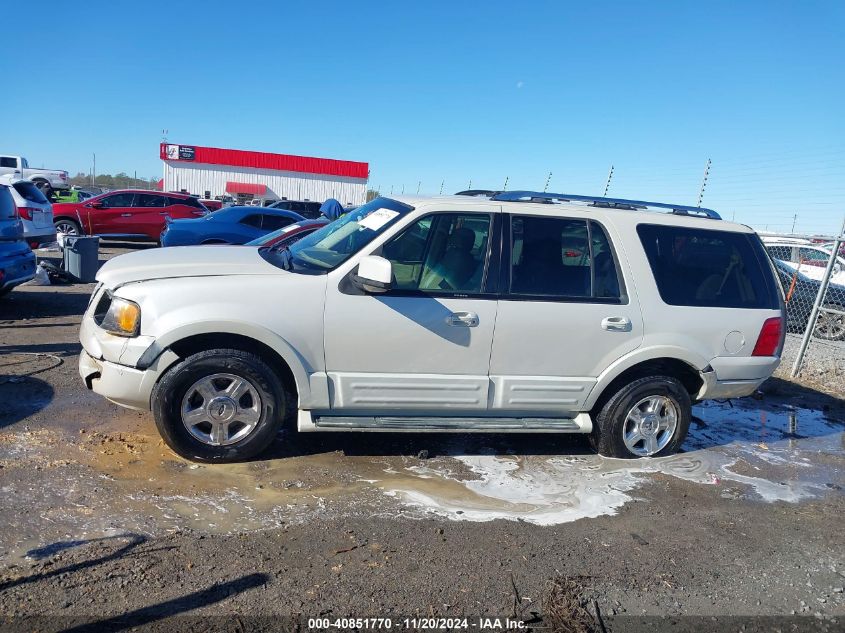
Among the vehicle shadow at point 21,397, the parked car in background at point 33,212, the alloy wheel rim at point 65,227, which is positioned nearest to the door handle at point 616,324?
the vehicle shadow at point 21,397

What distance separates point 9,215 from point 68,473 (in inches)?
231

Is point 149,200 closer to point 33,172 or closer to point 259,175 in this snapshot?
point 33,172

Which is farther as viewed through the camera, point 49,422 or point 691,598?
point 49,422

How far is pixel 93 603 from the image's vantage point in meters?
2.92

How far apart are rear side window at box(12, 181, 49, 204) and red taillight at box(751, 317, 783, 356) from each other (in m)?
13.2

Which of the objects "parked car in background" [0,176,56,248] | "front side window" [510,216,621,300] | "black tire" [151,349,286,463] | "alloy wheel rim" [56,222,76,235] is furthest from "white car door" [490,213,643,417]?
"alloy wheel rim" [56,222,76,235]

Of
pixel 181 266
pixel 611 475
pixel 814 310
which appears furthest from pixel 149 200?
pixel 611 475

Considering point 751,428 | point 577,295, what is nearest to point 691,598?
point 577,295

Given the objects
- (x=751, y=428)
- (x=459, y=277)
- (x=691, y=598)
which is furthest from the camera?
(x=751, y=428)

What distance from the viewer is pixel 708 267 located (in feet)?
17.2

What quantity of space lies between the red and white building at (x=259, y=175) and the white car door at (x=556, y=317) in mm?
46229

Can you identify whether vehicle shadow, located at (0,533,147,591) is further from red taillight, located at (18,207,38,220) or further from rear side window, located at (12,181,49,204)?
rear side window, located at (12,181,49,204)

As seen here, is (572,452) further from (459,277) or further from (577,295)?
(459,277)

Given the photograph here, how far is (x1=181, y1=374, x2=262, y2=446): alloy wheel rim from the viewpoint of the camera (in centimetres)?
439
